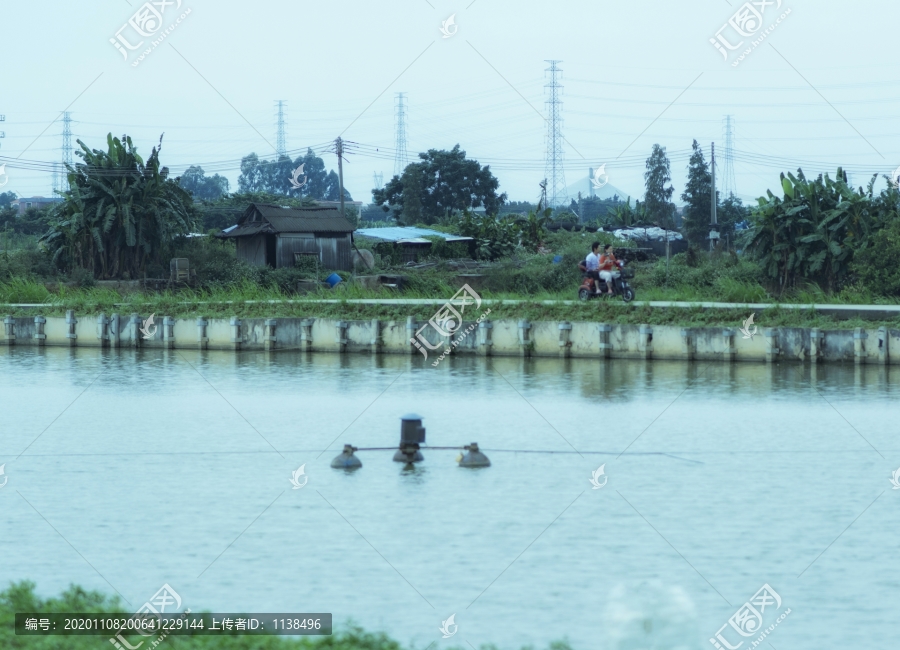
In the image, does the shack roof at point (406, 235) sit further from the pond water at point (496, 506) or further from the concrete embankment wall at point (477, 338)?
the pond water at point (496, 506)

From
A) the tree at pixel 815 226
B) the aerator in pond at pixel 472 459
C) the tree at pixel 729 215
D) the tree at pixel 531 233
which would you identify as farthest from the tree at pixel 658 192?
the aerator in pond at pixel 472 459

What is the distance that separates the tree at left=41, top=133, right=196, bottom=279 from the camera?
139 ft

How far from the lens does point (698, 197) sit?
61.2 m

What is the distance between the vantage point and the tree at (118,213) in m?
42.3

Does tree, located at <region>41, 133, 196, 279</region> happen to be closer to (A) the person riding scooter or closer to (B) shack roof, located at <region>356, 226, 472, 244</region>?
(B) shack roof, located at <region>356, 226, 472, 244</region>

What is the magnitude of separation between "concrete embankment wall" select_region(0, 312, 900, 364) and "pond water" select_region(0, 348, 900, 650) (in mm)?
1395

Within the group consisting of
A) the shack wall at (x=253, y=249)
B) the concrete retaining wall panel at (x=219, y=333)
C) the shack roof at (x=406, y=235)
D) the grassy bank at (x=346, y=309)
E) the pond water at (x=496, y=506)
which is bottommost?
the pond water at (x=496, y=506)

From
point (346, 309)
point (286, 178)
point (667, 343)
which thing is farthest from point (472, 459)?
point (286, 178)

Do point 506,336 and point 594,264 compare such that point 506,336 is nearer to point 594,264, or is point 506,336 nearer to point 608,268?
point 594,264

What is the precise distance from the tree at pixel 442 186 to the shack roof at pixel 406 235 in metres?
16.4

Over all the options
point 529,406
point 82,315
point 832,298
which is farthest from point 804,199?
point 82,315

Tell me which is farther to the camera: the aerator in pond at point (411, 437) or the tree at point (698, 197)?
the tree at point (698, 197)

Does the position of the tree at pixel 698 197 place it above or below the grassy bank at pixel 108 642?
above

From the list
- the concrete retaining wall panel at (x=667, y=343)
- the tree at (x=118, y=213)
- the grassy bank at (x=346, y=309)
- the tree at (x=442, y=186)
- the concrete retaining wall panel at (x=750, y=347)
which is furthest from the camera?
the tree at (x=442, y=186)
